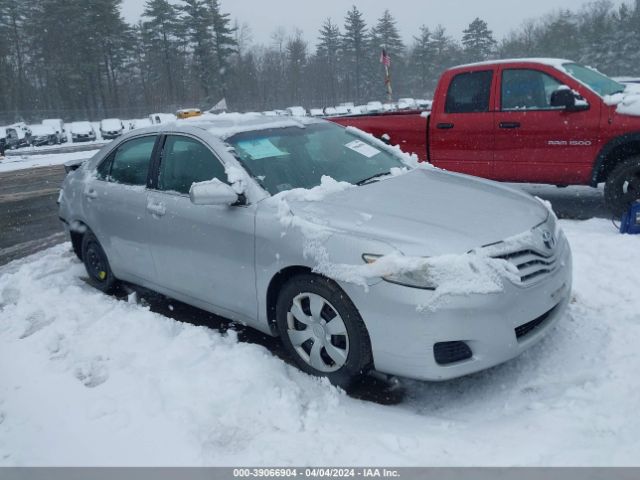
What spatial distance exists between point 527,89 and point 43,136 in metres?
33.2

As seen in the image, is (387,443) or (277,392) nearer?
(387,443)

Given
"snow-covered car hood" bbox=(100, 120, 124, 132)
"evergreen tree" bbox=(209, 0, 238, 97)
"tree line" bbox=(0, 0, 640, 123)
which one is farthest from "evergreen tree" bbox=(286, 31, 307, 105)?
"snow-covered car hood" bbox=(100, 120, 124, 132)

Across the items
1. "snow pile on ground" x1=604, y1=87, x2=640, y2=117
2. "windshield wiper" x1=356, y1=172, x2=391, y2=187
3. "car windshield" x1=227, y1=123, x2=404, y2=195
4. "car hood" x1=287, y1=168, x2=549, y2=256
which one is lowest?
"car hood" x1=287, y1=168, x2=549, y2=256

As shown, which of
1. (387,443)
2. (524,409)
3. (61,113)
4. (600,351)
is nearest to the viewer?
(387,443)

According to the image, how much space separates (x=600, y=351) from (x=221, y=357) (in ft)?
7.76

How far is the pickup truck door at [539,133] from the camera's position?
20.4 feet

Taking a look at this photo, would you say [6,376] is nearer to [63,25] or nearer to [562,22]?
[63,25]

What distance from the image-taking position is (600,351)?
329 cm

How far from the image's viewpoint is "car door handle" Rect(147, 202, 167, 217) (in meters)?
4.08

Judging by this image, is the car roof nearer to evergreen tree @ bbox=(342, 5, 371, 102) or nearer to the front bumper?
the front bumper

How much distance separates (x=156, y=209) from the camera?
13.6 feet

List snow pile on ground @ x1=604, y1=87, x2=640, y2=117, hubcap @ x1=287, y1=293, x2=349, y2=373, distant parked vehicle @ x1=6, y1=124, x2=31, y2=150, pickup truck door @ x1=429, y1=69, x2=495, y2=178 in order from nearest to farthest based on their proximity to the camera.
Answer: hubcap @ x1=287, y1=293, x2=349, y2=373
snow pile on ground @ x1=604, y1=87, x2=640, y2=117
pickup truck door @ x1=429, y1=69, x2=495, y2=178
distant parked vehicle @ x1=6, y1=124, x2=31, y2=150

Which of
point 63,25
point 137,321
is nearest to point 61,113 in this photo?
point 63,25

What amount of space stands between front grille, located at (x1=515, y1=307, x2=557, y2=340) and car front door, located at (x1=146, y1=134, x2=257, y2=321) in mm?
1626
